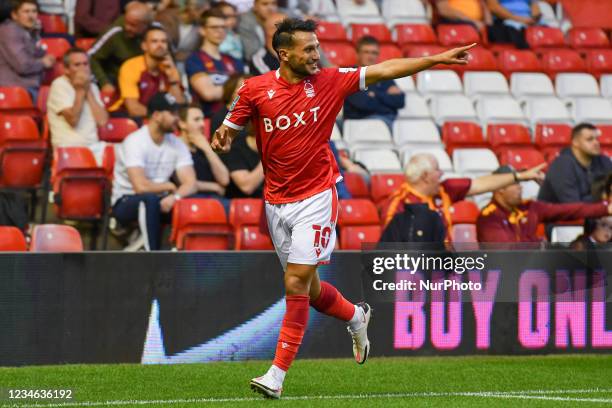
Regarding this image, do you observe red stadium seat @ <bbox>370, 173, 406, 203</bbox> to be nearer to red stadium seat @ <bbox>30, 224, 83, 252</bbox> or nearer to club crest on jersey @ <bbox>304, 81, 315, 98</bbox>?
Result: red stadium seat @ <bbox>30, 224, 83, 252</bbox>

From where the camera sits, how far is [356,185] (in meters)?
12.3

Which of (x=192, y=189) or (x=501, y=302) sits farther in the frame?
(x=192, y=189)

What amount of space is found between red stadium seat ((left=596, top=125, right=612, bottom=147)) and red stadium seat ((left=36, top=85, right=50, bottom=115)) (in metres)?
6.18

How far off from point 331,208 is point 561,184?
5096 mm

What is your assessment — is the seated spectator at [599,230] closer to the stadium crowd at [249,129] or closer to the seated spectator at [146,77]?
the stadium crowd at [249,129]

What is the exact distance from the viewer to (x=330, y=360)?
9172 mm

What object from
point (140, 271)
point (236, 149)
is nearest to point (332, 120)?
point (140, 271)

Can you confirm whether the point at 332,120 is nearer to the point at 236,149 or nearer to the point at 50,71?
the point at 236,149

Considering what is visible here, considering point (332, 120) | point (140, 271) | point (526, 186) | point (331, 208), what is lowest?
point (526, 186)

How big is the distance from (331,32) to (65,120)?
4.35m

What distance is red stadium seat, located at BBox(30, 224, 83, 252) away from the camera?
986 centimetres

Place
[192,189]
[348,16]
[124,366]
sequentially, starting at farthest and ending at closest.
A: [348,16] < [192,189] < [124,366]
